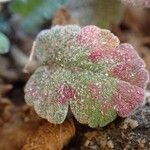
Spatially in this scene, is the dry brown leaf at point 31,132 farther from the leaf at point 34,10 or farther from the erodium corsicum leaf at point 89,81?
the leaf at point 34,10

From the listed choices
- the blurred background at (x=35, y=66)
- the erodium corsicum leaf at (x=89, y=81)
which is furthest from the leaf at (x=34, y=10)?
the erodium corsicum leaf at (x=89, y=81)

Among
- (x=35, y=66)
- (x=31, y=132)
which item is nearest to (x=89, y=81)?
(x=31, y=132)

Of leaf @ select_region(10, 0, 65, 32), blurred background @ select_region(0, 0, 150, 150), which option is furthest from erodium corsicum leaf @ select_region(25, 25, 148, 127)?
leaf @ select_region(10, 0, 65, 32)

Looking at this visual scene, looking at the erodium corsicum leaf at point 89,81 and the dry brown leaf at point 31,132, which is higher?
the erodium corsicum leaf at point 89,81

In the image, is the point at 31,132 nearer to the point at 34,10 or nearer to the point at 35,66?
the point at 35,66

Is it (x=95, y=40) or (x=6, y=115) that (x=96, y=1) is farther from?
(x=6, y=115)

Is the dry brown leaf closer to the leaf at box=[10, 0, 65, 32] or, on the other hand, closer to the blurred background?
the blurred background
